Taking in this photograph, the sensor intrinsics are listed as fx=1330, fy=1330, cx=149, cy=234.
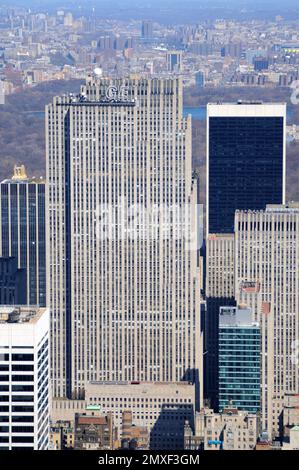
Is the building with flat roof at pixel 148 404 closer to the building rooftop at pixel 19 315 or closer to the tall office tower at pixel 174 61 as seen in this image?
the building rooftop at pixel 19 315

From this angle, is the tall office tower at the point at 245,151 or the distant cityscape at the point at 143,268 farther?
the tall office tower at the point at 245,151

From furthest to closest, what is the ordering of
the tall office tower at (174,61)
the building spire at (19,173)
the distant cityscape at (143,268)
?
1. the tall office tower at (174,61)
2. the building spire at (19,173)
3. the distant cityscape at (143,268)

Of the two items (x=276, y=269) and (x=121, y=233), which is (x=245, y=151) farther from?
(x=121, y=233)

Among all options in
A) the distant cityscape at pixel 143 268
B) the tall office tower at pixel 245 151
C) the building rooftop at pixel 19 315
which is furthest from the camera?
the tall office tower at pixel 245 151

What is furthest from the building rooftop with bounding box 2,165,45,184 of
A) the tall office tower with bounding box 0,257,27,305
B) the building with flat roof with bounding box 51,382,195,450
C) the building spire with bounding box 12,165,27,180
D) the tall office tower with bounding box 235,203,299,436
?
the building with flat roof with bounding box 51,382,195,450

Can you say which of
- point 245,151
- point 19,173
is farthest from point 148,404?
point 245,151

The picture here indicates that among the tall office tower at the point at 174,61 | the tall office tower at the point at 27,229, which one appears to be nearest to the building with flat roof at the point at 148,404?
the tall office tower at the point at 27,229
